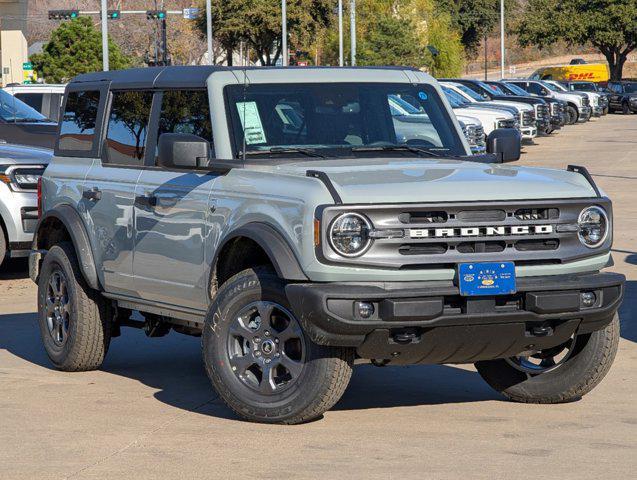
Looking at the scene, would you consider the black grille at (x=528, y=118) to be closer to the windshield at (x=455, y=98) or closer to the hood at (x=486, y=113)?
the windshield at (x=455, y=98)

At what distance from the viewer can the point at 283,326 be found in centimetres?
721

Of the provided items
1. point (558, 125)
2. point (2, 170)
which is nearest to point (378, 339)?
point (2, 170)

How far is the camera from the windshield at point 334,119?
26.3 ft

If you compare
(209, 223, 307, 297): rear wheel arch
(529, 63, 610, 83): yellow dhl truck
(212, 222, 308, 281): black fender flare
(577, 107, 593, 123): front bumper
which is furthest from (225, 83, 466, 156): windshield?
(529, 63, 610, 83): yellow dhl truck

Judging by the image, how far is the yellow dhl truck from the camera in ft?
276

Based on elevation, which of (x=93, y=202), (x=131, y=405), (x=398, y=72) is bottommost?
(x=131, y=405)

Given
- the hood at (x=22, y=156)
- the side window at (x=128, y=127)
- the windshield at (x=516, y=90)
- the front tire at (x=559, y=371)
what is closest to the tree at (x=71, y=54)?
the windshield at (x=516, y=90)

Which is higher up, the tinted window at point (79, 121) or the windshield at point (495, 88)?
the windshield at point (495, 88)

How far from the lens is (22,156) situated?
1480 cm

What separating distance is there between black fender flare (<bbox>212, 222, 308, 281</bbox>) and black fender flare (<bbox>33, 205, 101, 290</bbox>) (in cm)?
185

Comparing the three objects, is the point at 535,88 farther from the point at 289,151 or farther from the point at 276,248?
the point at 276,248

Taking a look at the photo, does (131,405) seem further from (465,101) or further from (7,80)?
(7,80)

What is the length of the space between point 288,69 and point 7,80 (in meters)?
61.6

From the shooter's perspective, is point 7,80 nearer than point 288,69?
No
